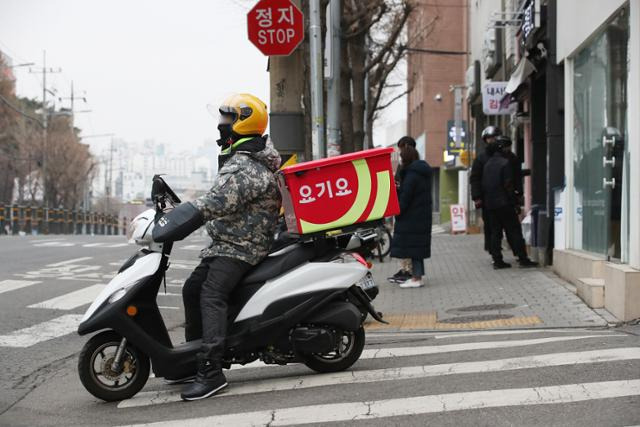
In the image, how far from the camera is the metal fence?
44094mm

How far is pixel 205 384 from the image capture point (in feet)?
19.8

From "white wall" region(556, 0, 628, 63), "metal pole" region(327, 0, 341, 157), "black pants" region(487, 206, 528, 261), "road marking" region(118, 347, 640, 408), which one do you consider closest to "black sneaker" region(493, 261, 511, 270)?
"black pants" region(487, 206, 528, 261)

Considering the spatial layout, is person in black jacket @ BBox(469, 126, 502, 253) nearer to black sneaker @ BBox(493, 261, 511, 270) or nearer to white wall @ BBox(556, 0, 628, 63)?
black sneaker @ BBox(493, 261, 511, 270)

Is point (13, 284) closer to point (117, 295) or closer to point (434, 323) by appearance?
point (434, 323)

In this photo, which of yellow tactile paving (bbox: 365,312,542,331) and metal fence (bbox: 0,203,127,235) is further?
metal fence (bbox: 0,203,127,235)

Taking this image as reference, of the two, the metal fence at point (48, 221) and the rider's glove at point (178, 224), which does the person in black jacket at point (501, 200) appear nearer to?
the rider's glove at point (178, 224)

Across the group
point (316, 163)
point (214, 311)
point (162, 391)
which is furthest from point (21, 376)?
point (316, 163)

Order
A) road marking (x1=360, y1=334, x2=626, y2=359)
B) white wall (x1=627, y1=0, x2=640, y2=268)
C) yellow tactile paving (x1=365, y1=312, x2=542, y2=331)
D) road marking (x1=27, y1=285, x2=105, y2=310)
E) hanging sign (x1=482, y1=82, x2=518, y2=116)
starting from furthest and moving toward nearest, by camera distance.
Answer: hanging sign (x1=482, y1=82, x2=518, y2=116), road marking (x1=27, y1=285, x2=105, y2=310), yellow tactile paving (x1=365, y1=312, x2=542, y2=331), white wall (x1=627, y1=0, x2=640, y2=268), road marking (x1=360, y1=334, x2=626, y2=359)

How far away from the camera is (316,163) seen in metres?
6.17

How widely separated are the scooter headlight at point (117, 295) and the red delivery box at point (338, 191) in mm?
1110

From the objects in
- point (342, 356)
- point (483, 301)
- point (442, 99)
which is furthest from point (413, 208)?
point (442, 99)

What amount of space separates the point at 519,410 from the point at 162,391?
2.49 metres

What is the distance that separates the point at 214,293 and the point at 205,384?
22.2 inches

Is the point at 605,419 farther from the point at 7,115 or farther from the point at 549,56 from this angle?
the point at 7,115
